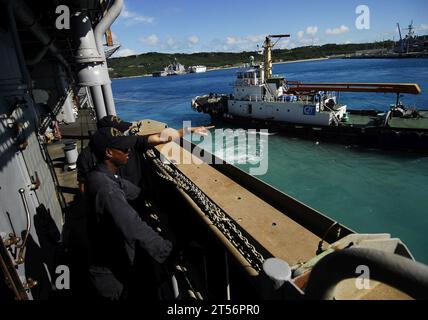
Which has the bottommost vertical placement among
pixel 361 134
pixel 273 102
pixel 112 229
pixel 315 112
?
pixel 361 134

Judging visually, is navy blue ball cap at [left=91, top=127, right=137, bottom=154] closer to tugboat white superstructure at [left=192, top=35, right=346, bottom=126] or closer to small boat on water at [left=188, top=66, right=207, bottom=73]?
tugboat white superstructure at [left=192, top=35, right=346, bottom=126]

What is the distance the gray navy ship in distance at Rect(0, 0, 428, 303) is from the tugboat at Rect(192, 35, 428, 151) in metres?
21.9

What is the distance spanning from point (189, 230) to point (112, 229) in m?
1.85

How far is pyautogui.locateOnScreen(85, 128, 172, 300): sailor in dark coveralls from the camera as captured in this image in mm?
2203

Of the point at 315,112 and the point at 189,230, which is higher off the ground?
the point at 189,230

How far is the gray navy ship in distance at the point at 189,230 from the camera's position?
5.84 ft

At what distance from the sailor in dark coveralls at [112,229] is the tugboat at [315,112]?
2481 centimetres

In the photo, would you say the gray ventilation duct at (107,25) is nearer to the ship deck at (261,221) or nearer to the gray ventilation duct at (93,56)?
the gray ventilation duct at (93,56)

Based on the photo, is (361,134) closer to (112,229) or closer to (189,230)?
(189,230)

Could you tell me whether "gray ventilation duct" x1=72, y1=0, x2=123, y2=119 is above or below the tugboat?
above

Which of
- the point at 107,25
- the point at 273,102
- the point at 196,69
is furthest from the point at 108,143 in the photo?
the point at 196,69

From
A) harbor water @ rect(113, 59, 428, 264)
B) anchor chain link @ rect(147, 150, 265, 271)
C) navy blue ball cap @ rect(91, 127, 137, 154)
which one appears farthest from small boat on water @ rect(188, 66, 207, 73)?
navy blue ball cap @ rect(91, 127, 137, 154)

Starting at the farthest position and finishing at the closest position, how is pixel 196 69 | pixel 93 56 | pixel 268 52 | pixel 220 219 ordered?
pixel 196 69 → pixel 268 52 → pixel 93 56 → pixel 220 219

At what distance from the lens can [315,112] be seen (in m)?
26.2
